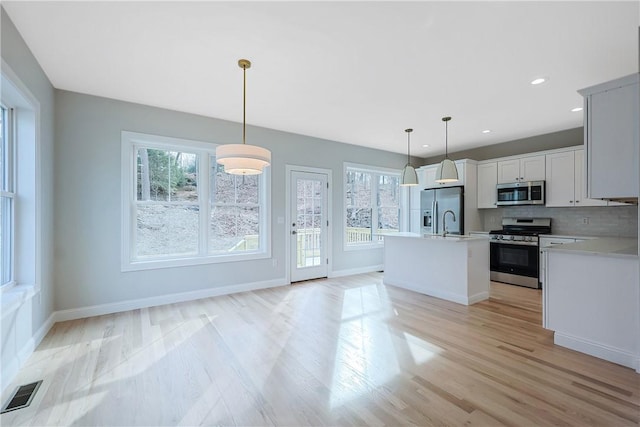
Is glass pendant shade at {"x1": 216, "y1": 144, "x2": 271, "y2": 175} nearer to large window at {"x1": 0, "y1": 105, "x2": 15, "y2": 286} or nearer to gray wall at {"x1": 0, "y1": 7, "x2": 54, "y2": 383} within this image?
gray wall at {"x1": 0, "y1": 7, "x2": 54, "y2": 383}

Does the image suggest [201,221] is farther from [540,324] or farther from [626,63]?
[626,63]

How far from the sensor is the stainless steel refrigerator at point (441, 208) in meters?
5.67

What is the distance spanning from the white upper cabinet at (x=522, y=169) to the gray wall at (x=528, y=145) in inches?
14.6

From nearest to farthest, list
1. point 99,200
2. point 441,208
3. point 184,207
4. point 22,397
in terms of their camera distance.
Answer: point 22,397 → point 99,200 → point 184,207 → point 441,208

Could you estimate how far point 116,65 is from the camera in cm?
276

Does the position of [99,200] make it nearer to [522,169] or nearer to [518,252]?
[518,252]

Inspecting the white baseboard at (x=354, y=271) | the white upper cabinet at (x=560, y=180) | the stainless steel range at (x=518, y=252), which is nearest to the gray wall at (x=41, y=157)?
the white baseboard at (x=354, y=271)

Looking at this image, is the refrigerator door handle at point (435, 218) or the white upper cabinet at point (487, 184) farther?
the refrigerator door handle at point (435, 218)

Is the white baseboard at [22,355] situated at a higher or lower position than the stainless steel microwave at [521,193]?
lower

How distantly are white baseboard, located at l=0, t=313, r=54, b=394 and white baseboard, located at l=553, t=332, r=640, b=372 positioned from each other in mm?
4428

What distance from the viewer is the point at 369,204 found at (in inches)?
243

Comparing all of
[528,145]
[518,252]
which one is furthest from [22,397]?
[528,145]

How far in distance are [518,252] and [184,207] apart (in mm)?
5353

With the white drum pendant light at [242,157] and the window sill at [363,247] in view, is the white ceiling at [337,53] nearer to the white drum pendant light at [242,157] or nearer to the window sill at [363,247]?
the white drum pendant light at [242,157]
